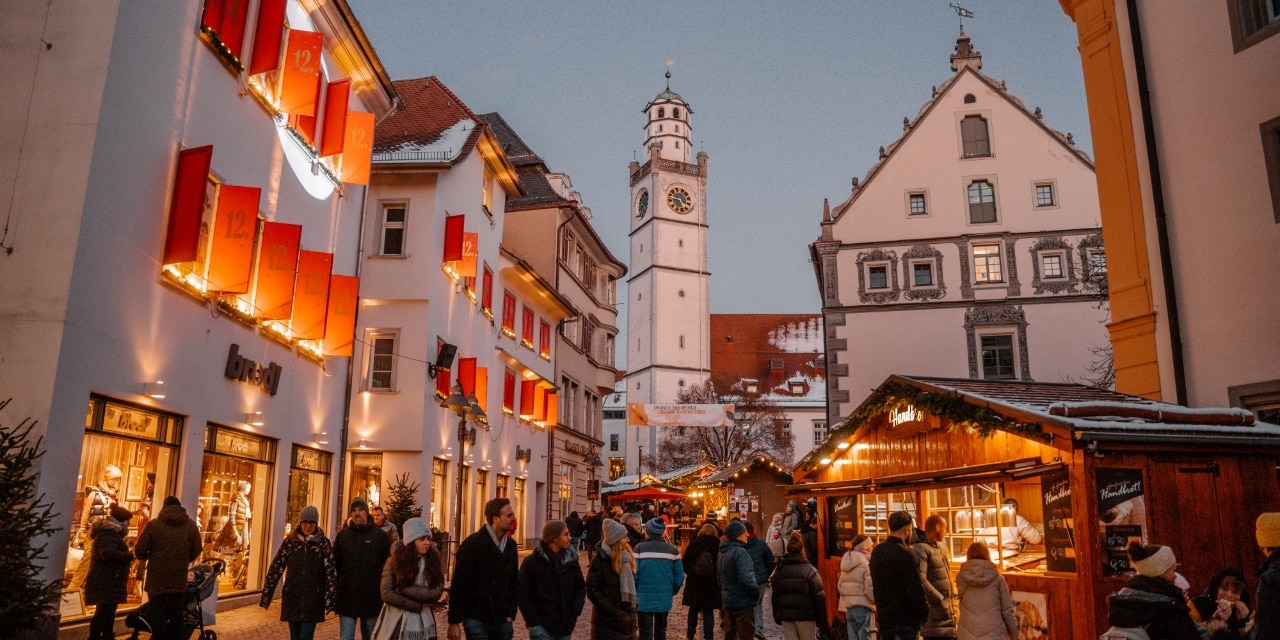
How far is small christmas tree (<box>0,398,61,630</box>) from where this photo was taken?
8141 mm

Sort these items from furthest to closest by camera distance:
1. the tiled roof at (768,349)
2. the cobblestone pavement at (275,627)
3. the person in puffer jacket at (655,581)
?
the tiled roof at (768,349), the cobblestone pavement at (275,627), the person in puffer jacket at (655,581)

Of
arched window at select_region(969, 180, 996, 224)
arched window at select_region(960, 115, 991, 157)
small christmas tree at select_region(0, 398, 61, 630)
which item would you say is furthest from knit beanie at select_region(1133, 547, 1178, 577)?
arched window at select_region(960, 115, 991, 157)

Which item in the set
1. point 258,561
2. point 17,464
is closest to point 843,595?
point 17,464

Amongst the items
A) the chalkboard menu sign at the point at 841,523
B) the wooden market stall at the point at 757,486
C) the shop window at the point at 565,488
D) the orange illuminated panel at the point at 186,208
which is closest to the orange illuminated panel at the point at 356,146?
the orange illuminated panel at the point at 186,208

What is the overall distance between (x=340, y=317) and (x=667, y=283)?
7105 cm

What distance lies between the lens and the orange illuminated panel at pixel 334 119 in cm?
1692

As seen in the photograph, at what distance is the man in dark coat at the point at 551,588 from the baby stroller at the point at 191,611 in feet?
14.2

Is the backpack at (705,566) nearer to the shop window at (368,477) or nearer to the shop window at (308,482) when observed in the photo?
the shop window at (308,482)

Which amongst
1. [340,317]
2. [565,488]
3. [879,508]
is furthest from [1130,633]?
[565,488]

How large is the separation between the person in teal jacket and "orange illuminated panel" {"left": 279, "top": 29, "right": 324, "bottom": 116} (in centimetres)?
1002

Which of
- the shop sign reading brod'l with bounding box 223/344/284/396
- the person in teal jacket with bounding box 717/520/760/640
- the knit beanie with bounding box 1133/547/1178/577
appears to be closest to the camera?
the knit beanie with bounding box 1133/547/1178/577

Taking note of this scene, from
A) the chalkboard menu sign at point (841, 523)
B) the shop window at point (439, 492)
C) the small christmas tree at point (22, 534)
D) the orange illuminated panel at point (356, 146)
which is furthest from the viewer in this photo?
the shop window at point (439, 492)

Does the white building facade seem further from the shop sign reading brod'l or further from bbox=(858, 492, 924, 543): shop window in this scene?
bbox=(858, 492, 924, 543): shop window

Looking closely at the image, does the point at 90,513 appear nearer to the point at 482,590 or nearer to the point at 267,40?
the point at 482,590
